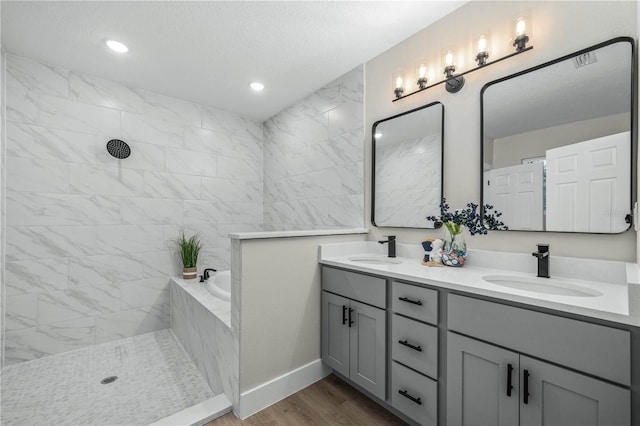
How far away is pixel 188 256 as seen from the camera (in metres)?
2.96

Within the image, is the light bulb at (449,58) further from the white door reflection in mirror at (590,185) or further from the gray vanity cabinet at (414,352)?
the gray vanity cabinet at (414,352)

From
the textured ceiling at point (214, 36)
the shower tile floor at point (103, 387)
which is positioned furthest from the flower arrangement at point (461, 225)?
the shower tile floor at point (103, 387)

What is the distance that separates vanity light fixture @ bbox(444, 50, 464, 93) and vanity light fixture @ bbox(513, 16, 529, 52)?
1.07ft

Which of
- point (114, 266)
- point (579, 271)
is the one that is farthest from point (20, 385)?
point (579, 271)

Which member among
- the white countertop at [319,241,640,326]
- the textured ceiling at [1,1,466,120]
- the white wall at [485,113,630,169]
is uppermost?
the textured ceiling at [1,1,466,120]

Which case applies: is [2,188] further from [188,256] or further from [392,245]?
[392,245]

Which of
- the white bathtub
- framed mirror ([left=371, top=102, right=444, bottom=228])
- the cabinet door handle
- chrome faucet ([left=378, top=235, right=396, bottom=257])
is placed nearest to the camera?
the cabinet door handle

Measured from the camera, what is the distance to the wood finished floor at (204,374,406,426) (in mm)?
1596

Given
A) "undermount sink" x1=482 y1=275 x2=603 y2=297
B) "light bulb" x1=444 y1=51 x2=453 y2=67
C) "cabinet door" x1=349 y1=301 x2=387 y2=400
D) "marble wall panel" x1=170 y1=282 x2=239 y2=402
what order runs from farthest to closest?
"light bulb" x1=444 y1=51 x2=453 y2=67
"marble wall panel" x1=170 y1=282 x2=239 y2=402
"cabinet door" x1=349 y1=301 x2=387 y2=400
"undermount sink" x1=482 y1=275 x2=603 y2=297

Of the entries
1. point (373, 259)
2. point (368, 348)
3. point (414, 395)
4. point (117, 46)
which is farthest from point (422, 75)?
point (117, 46)

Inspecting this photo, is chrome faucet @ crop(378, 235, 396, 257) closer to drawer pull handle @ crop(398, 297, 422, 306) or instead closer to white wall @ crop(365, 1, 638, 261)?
white wall @ crop(365, 1, 638, 261)

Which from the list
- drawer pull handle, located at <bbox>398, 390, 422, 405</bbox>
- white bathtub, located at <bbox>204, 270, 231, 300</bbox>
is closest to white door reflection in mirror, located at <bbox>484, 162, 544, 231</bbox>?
drawer pull handle, located at <bbox>398, 390, 422, 405</bbox>

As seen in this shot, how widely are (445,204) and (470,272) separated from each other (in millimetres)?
475

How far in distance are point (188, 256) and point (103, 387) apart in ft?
4.12
